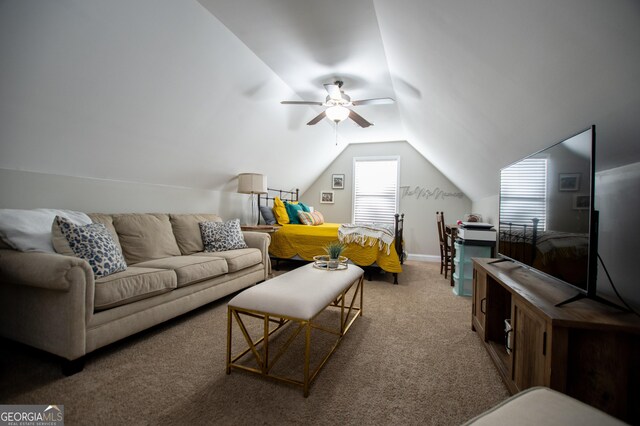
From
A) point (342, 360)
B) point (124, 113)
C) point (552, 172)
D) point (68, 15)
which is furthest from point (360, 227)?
point (68, 15)

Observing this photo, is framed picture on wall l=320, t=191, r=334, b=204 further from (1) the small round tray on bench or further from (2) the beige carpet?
(2) the beige carpet

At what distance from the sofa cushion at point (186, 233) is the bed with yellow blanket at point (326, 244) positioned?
145 cm

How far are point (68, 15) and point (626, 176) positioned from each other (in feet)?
11.2

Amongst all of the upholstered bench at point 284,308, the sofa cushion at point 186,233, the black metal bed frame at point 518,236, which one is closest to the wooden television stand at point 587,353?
the black metal bed frame at point 518,236

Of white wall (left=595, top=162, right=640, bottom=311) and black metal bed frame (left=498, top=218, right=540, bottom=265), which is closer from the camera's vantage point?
white wall (left=595, top=162, right=640, bottom=311)

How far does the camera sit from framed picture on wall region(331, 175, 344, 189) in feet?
21.5

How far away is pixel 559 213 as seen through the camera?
57.3 inches

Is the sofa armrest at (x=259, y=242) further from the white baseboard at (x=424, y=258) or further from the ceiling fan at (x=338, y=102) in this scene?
the white baseboard at (x=424, y=258)

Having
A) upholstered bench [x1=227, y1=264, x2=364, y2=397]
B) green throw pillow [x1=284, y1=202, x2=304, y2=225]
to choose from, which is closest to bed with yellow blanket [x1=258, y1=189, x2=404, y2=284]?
green throw pillow [x1=284, y1=202, x2=304, y2=225]

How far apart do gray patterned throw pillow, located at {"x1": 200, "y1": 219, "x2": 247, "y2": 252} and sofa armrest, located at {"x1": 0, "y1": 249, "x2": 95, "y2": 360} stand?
62.3 inches

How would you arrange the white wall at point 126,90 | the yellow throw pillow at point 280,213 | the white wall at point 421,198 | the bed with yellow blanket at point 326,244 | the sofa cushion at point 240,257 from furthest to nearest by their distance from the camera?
the white wall at point 421,198 → the yellow throw pillow at point 280,213 → the bed with yellow blanket at point 326,244 → the sofa cushion at point 240,257 → the white wall at point 126,90

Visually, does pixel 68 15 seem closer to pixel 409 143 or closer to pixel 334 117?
pixel 334 117

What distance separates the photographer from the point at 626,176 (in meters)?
1.46

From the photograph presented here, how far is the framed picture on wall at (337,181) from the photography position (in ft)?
21.5
